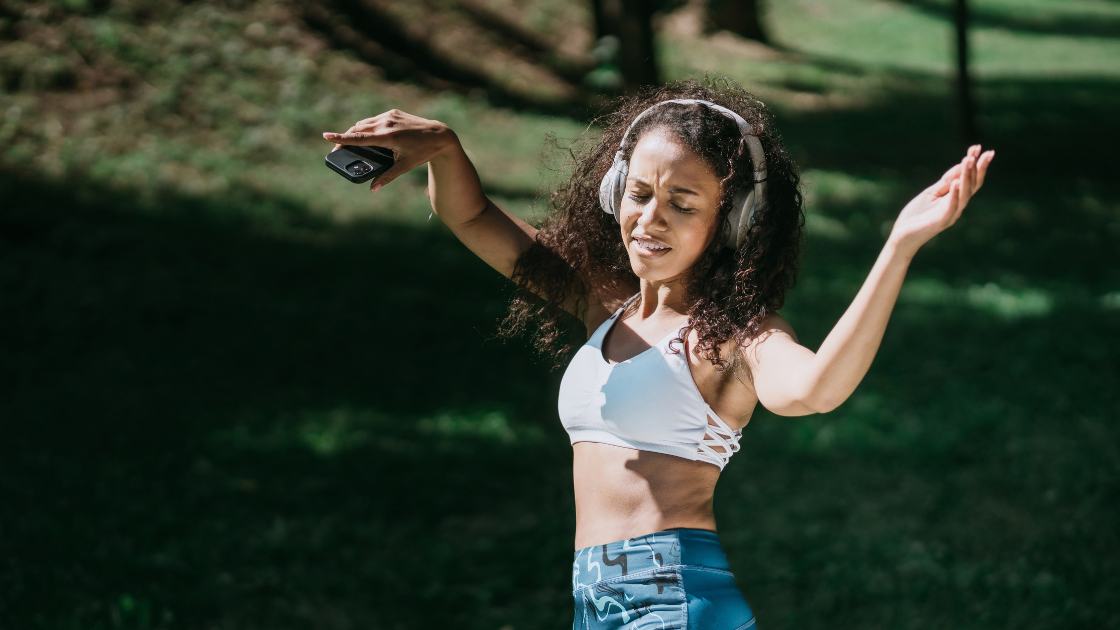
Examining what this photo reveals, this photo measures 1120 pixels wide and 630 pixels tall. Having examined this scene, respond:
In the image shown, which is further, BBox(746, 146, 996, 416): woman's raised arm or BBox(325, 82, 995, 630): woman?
BBox(325, 82, 995, 630): woman

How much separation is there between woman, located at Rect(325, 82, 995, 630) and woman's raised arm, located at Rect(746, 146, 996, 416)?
64 millimetres

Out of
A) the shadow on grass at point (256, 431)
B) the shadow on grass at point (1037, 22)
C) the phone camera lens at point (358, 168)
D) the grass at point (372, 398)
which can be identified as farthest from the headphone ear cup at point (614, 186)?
the shadow on grass at point (1037, 22)

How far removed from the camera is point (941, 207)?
1.84 meters

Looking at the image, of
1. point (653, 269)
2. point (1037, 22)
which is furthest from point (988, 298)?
point (1037, 22)

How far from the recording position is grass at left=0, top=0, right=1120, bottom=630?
4816mm

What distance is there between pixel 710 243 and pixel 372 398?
178 inches

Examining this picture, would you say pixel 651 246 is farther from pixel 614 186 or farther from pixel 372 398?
pixel 372 398

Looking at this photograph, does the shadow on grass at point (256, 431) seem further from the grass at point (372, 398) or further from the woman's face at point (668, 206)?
the woman's face at point (668, 206)

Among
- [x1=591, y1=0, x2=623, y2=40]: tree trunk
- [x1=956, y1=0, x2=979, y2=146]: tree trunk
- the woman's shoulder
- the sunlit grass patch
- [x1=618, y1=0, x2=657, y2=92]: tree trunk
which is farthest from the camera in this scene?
[x1=591, y1=0, x2=623, y2=40]: tree trunk

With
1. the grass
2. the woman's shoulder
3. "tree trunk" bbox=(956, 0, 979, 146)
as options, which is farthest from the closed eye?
"tree trunk" bbox=(956, 0, 979, 146)

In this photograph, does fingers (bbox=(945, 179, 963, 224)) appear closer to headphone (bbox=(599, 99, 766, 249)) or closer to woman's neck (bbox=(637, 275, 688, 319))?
headphone (bbox=(599, 99, 766, 249))

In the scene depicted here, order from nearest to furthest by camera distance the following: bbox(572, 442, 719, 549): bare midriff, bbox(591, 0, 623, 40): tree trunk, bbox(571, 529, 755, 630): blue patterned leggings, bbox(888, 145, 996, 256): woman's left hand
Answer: bbox(888, 145, 996, 256): woman's left hand, bbox(571, 529, 755, 630): blue patterned leggings, bbox(572, 442, 719, 549): bare midriff, bbox(591, 0, 623, 40): tree trunk

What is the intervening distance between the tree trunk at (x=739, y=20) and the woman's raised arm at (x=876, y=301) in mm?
21028

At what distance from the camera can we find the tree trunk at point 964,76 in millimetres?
12930
